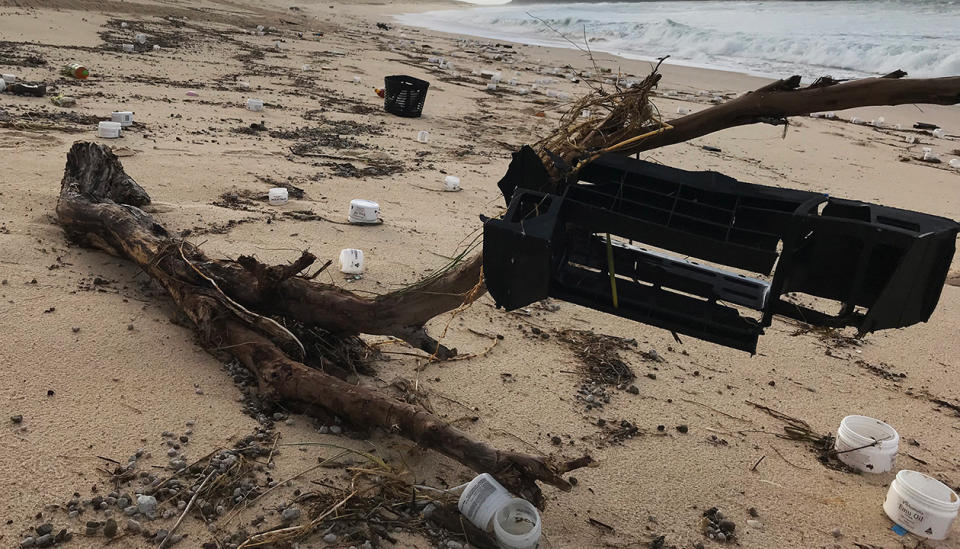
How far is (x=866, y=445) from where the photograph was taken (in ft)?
9.61

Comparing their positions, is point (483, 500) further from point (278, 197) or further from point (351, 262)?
point (278, 197)

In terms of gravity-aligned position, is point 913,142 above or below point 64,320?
above

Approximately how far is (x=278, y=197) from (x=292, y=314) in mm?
2465

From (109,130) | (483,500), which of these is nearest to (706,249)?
(483,500)

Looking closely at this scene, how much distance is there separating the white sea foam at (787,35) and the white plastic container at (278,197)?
1539cm

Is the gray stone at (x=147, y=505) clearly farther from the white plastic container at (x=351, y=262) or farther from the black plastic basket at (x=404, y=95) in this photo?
the black plastic basket at (x=404, y=95)

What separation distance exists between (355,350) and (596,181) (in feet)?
4.94

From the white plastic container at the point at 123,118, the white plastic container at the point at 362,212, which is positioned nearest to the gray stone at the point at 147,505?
the white plastic container at the point at 362,212

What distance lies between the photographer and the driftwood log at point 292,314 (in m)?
2.35

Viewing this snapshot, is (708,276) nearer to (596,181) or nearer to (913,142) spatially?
(596,181)

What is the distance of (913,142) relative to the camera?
10727 mm

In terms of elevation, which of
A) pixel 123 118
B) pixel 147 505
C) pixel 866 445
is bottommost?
pixel 147 505

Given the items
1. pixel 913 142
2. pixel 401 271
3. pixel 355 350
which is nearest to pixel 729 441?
pixel 355 350

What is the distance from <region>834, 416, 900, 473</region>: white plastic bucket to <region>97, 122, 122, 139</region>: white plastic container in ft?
20.3
